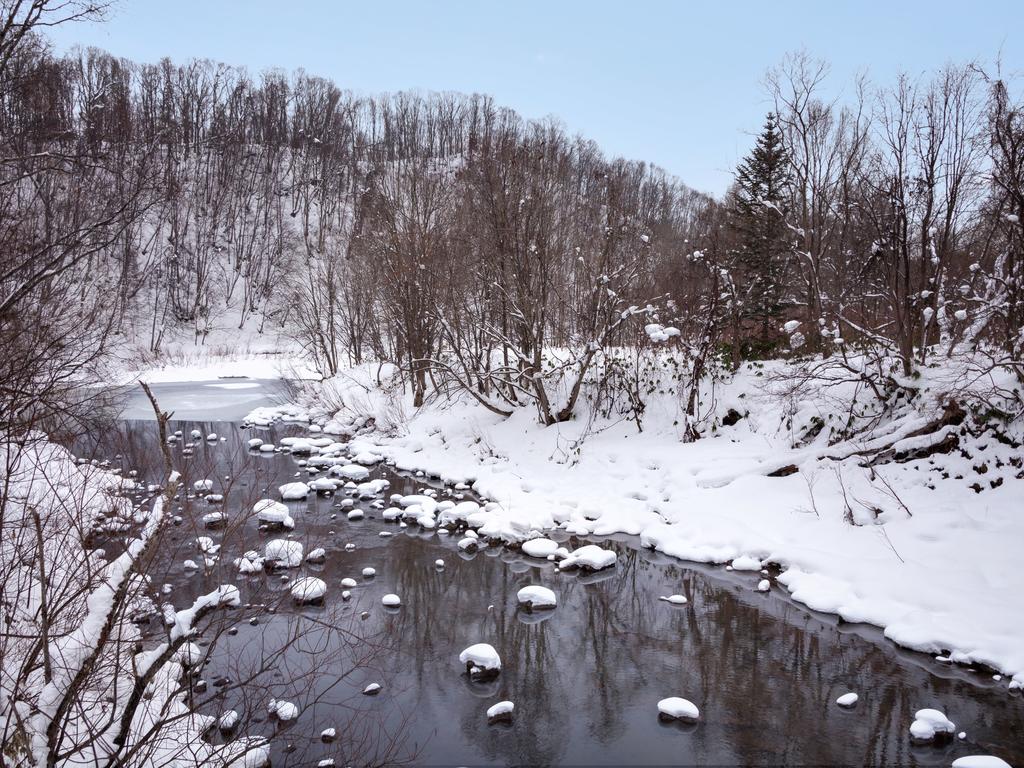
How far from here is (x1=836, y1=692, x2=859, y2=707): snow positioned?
5.90 metres

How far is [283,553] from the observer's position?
28.5ft

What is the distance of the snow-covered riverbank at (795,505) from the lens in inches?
290

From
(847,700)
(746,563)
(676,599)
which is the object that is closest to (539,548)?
(676,599)

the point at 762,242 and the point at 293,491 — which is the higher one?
the point at 762,242

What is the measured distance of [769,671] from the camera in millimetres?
6535

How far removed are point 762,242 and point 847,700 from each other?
44.8ft

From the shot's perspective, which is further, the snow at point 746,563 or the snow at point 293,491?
the snow at point 293,491

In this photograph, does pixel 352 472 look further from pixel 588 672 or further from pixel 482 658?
pixel 588 672

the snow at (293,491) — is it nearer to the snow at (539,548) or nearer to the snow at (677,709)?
the snow at (539,548)

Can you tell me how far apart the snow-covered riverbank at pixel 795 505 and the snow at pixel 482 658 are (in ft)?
12.1

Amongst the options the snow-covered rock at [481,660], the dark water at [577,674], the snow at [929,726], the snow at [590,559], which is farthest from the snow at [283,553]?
the snow at [929,726]

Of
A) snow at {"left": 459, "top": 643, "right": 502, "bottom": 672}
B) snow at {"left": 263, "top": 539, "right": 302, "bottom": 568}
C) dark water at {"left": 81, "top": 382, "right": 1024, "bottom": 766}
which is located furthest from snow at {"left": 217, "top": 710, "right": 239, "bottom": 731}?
snow at {"left": 263, "top": 539, "right": 302, "bottom": 568}

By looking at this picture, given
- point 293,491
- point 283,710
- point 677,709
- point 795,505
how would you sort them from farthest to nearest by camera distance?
1. point 293,491
2. point 795,505
3. point 677,709
4. point 283,710

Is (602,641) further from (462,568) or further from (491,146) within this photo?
(491,146)
